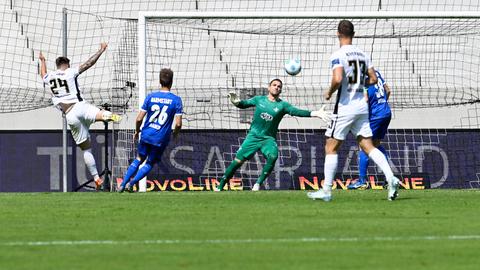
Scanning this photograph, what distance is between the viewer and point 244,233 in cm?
940

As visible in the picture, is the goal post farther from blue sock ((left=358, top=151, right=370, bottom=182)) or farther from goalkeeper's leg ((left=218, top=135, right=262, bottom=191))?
blue sock ((left=358, top=151, right=370, bottom=182))

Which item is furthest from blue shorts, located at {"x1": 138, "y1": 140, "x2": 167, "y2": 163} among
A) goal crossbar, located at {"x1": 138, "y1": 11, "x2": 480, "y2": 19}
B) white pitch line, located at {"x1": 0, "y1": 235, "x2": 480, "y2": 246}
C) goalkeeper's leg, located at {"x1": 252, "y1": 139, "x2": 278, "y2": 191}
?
white pitch line, located at {"x1": 0, "y1": 235, "x2": 480, "y2": 246}

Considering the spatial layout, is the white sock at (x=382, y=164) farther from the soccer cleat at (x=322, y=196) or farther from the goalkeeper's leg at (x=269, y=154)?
the goalkeeper's leg at (x=269, y=154)

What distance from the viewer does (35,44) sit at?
1233 inches

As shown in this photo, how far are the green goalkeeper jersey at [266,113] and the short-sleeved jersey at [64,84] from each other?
265cm

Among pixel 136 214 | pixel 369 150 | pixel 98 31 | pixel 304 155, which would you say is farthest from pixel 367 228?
pixel 98 31

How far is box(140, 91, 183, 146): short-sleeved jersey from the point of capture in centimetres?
1789

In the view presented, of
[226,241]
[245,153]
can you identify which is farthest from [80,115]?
[226,241]

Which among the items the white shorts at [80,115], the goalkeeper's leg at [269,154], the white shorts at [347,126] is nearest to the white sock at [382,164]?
the white shorts at [347,126]

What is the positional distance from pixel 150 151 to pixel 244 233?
352 inches

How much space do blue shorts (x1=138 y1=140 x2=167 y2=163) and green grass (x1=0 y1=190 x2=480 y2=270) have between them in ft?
12.7

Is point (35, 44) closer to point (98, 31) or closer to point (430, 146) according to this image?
point (98, 31)

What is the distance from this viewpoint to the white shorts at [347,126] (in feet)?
43.7

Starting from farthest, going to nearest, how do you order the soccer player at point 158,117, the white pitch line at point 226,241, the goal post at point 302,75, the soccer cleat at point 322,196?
the goal post at point 302,75 < the soccer player at point 158,117 < the soccer cleat at point 322,196 < the white pitch line at point 226,241
